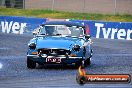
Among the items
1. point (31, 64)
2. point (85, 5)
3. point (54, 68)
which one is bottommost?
point (54, 68)

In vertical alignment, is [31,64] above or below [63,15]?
above

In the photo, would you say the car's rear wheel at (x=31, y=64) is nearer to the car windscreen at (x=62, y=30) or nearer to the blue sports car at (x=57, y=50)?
the blue sports car at (x=57, y=50)

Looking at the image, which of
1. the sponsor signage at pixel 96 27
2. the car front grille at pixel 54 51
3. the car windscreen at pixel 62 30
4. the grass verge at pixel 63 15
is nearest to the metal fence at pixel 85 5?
the grass verge at pixel 63 15

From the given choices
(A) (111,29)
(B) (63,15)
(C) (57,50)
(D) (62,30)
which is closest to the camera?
(C) (57,50)

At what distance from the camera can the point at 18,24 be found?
37.5m

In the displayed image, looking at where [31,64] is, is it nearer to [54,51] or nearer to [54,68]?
[54,68]

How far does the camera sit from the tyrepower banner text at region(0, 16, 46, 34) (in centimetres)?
3662

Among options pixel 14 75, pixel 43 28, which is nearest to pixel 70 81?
pixel 14 75

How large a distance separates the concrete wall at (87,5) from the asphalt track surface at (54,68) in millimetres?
13925

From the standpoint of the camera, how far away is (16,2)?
50.6 m

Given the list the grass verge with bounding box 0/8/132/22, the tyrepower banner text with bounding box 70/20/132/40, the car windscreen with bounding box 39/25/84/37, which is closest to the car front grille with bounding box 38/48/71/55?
the car windscreen with bounding box 39/25/84/37

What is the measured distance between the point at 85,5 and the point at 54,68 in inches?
1095

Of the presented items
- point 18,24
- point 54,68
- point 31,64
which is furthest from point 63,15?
point 31,64

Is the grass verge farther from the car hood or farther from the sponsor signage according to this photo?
the car hood
